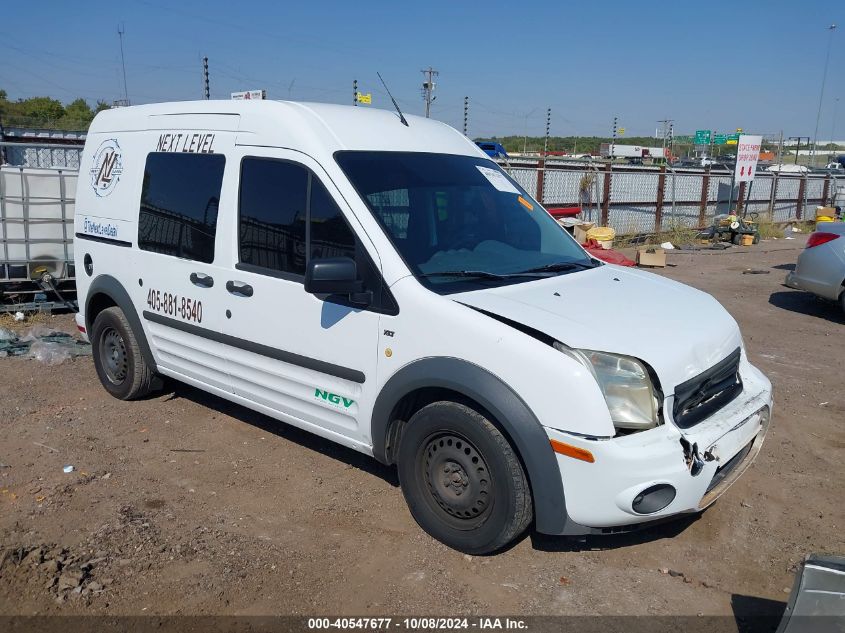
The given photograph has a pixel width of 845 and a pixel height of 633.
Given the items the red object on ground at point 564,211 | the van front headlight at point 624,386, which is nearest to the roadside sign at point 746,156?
the red object on ground at point 564,211

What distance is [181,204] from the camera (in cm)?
465

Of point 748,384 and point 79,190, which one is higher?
point 79,190

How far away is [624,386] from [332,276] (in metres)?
1.44

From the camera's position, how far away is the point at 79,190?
5.65m

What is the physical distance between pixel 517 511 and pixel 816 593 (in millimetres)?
1184

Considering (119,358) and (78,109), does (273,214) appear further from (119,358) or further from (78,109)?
(78,109)

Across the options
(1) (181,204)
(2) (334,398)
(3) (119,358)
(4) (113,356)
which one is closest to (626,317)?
(2) (334,398)

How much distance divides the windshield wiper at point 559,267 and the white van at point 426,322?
0.03 meters

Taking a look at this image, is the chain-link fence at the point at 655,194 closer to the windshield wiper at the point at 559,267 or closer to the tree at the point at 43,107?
the windshield wiper at the point at 559,267

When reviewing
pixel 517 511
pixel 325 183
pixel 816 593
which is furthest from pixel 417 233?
pixel 816 593

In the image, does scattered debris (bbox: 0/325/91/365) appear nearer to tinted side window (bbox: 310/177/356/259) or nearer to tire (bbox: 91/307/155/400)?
tire (bbox: 91/307/155/400)

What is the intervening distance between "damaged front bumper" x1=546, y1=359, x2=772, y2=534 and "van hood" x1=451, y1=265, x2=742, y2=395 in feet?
0.84

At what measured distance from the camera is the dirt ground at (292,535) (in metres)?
3.23

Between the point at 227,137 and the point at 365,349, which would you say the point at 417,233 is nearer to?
the point at 365,349
